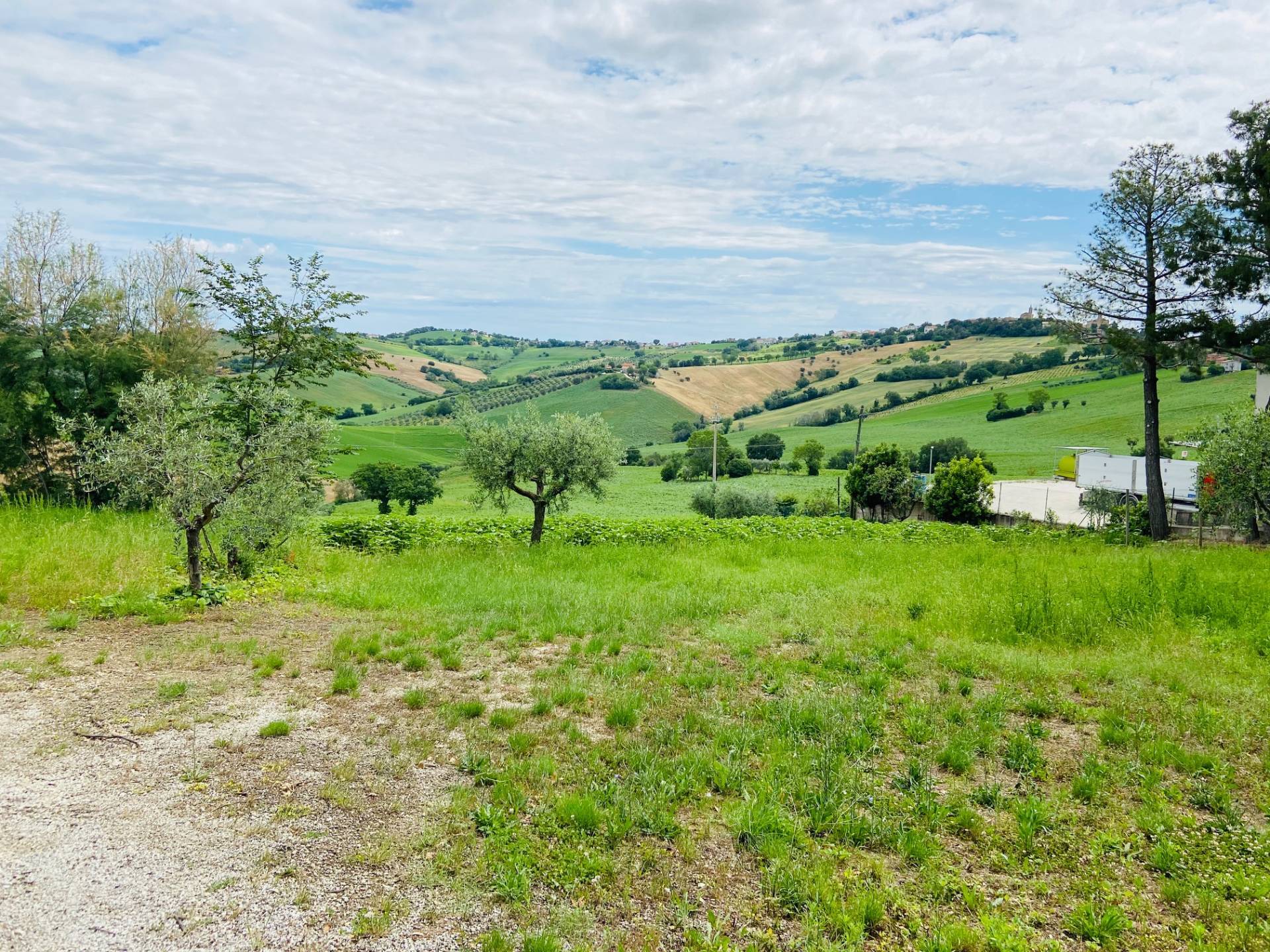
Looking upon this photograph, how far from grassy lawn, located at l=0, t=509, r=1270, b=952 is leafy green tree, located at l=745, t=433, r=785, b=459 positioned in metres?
68.7

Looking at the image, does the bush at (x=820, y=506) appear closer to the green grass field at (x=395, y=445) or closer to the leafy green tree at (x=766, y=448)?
the leafy green tree at (x=766, y=448)

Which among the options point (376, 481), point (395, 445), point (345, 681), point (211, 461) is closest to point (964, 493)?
point (376, 481)

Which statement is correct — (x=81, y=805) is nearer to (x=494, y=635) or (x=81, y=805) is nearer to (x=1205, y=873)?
(x=494, y=635)

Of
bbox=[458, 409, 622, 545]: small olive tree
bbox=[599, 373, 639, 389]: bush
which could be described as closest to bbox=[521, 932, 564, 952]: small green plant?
bbox=[458, 409, 622, 545]: small olive tree

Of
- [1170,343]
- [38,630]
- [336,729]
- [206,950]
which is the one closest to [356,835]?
[206,950]

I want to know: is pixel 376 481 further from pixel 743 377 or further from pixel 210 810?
pixel 743 377

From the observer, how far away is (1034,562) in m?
15.5

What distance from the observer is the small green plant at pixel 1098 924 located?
3.96 m

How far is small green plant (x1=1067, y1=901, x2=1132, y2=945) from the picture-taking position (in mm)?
3963

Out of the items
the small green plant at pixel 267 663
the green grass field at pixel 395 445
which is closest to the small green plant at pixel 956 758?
the small green plant at pixel 267 663

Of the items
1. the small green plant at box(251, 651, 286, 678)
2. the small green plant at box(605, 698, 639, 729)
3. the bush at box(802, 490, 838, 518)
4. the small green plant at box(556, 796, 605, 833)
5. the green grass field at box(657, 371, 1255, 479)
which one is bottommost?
the bush at box(802, 490, 838, 518)

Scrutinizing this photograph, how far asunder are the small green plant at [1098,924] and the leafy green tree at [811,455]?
6920 centimetres

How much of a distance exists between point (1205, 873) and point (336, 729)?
22.5ft

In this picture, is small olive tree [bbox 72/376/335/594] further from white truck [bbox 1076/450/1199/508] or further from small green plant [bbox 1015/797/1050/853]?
white truck [bbox 1076/450/1199/508]
